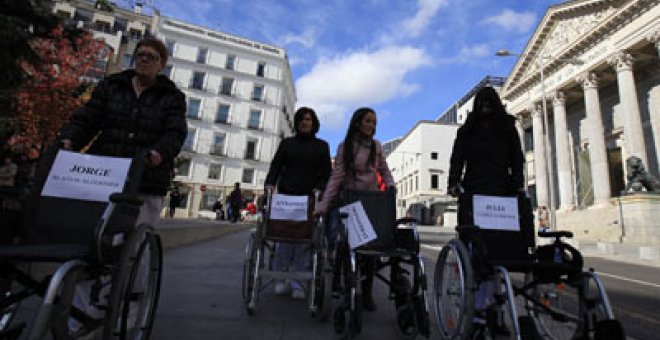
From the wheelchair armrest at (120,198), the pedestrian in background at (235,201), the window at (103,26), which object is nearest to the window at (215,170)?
the window at (103,26)

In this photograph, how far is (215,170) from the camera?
3822 cm

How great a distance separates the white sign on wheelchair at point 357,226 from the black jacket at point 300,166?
102cm

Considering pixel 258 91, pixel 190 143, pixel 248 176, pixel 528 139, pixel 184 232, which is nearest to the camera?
pixel 184 232

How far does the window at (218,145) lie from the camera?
3850 centimetres

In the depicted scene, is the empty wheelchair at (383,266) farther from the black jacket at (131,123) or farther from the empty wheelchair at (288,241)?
the black jacket at (131,123)

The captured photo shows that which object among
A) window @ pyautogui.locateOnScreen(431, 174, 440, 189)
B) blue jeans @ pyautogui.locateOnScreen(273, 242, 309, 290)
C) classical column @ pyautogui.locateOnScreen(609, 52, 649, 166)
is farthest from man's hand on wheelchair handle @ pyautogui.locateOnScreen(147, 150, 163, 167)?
window @ pyautogui.locateOnScreen(431, 174, 440, 189)

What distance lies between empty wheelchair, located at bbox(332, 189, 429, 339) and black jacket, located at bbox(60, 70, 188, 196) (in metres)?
1.38

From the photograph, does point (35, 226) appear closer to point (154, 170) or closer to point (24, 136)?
point (154, 170)

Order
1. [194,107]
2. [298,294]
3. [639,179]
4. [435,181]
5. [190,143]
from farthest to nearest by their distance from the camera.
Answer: [435,181], [194,107], [190,143], [639,179], [298,294]

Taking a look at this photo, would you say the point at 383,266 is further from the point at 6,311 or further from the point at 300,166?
the point at 6,311

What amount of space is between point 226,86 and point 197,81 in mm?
3257

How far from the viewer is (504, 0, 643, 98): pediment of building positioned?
22.0 metres

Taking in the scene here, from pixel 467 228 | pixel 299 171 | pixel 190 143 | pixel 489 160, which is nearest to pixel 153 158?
pixel 299 171

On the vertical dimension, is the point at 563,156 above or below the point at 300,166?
above
